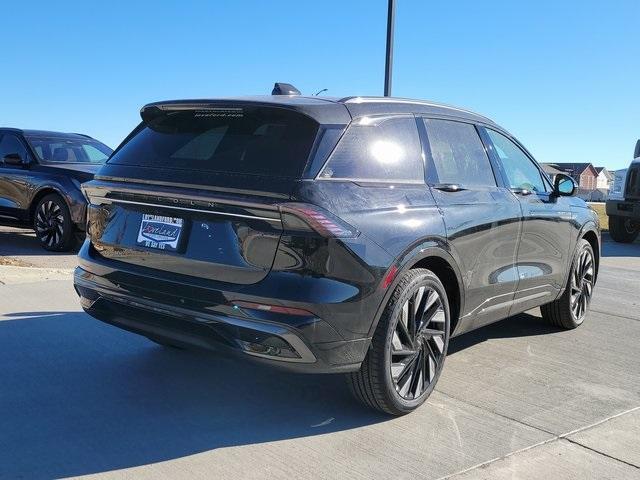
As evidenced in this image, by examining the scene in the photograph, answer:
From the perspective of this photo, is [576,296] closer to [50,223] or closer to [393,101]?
[393,101]

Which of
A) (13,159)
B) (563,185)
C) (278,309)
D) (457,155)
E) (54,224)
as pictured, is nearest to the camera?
(278,309)

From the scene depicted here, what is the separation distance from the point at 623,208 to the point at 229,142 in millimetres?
13731

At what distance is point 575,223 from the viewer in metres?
5.76

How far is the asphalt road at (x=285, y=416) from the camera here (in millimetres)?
3078

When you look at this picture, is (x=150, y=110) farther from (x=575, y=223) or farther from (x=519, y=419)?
(x=575, y=223)

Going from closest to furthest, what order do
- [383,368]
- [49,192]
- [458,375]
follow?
[383,368], [458,375], [49,192]

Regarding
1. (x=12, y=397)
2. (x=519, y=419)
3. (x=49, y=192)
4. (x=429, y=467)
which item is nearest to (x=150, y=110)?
(x=12, y=397)

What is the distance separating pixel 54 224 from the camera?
937 centimetres

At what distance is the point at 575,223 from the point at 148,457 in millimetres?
4200

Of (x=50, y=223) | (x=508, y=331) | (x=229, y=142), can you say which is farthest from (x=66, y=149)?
(x=229, y=142)

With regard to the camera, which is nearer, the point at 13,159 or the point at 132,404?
the point at 132,404

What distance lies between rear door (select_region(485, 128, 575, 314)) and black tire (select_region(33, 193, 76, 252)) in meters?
6.43

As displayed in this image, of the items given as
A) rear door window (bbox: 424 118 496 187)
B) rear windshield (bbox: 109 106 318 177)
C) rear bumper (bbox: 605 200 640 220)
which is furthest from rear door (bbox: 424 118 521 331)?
rear bumper (bbox: 605 200 640 220)

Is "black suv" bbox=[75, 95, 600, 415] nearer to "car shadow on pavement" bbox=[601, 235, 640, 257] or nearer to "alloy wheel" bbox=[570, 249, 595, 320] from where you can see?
"alloy wheel" bbox=[570, 249, 595, 320]
